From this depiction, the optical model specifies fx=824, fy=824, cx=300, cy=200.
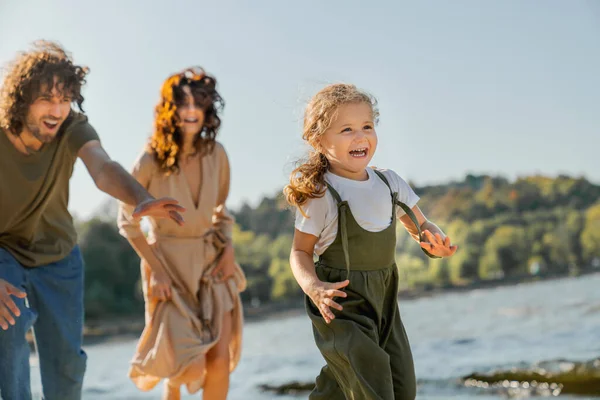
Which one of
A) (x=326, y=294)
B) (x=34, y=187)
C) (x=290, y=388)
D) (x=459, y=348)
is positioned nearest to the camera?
(x=326, y=294)

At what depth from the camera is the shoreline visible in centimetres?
2930

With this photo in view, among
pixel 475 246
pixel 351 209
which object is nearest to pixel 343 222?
pixel 351 209

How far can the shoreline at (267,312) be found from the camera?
96.1 feet

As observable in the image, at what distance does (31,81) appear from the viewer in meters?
3.59

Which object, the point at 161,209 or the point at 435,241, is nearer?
the point at 161,209

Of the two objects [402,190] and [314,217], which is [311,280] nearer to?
[314,217]

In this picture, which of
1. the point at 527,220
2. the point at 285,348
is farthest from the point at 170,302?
the point at 527,220

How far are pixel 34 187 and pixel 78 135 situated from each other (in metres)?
0.31

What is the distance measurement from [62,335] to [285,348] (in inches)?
509

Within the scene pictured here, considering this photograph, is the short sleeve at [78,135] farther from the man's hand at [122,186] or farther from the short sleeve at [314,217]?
the short sleeve at [314,217]

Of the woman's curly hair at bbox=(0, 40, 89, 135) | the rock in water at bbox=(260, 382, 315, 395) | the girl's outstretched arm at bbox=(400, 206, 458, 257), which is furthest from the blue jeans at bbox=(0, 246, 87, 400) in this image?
the rock in water at bbox=(260, 382, 315, 395)

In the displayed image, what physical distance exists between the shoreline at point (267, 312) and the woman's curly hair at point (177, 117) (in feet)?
77.7

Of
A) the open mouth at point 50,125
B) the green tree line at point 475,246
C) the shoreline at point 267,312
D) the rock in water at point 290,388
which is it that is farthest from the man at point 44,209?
the green tree line at point 475,246

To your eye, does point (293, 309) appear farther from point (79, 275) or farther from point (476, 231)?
point (79, 275)
